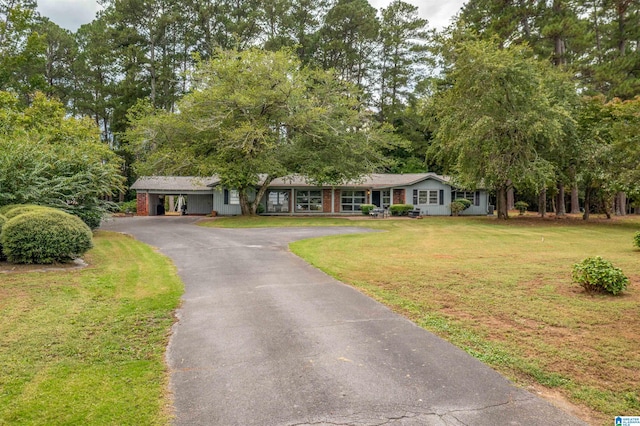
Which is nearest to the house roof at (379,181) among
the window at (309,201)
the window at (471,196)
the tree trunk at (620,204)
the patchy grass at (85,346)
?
the window at (309,201)

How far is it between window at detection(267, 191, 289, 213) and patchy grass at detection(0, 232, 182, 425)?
2392 centimetres

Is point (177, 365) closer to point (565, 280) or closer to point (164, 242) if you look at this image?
point (565, 280)

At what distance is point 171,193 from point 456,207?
2317 centimetres

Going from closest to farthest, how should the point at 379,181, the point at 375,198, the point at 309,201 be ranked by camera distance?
the point at 309,201 < the point at 379,181 < the point at 375,198

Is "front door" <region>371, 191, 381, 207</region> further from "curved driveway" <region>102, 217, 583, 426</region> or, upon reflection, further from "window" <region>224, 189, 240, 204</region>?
"curved driveway" <region>102, 217, 583, 426</region>

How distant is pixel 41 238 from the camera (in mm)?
9375

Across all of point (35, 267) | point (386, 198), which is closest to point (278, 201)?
point (386, 198)

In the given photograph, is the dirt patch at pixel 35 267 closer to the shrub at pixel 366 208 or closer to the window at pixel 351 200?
the shrub at pixel 366 208

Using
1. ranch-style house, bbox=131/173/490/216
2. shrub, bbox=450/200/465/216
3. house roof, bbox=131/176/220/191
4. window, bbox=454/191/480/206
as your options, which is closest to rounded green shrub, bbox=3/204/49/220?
ranch-style house, bbox=131/173/490/216

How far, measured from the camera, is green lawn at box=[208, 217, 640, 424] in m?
4.05

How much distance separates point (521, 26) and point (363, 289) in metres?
32.1

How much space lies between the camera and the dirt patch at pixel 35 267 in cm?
889

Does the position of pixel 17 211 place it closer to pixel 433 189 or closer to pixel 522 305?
pixel 522 305

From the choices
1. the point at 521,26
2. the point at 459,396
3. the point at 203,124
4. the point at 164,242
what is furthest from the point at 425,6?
the point at 459,396
